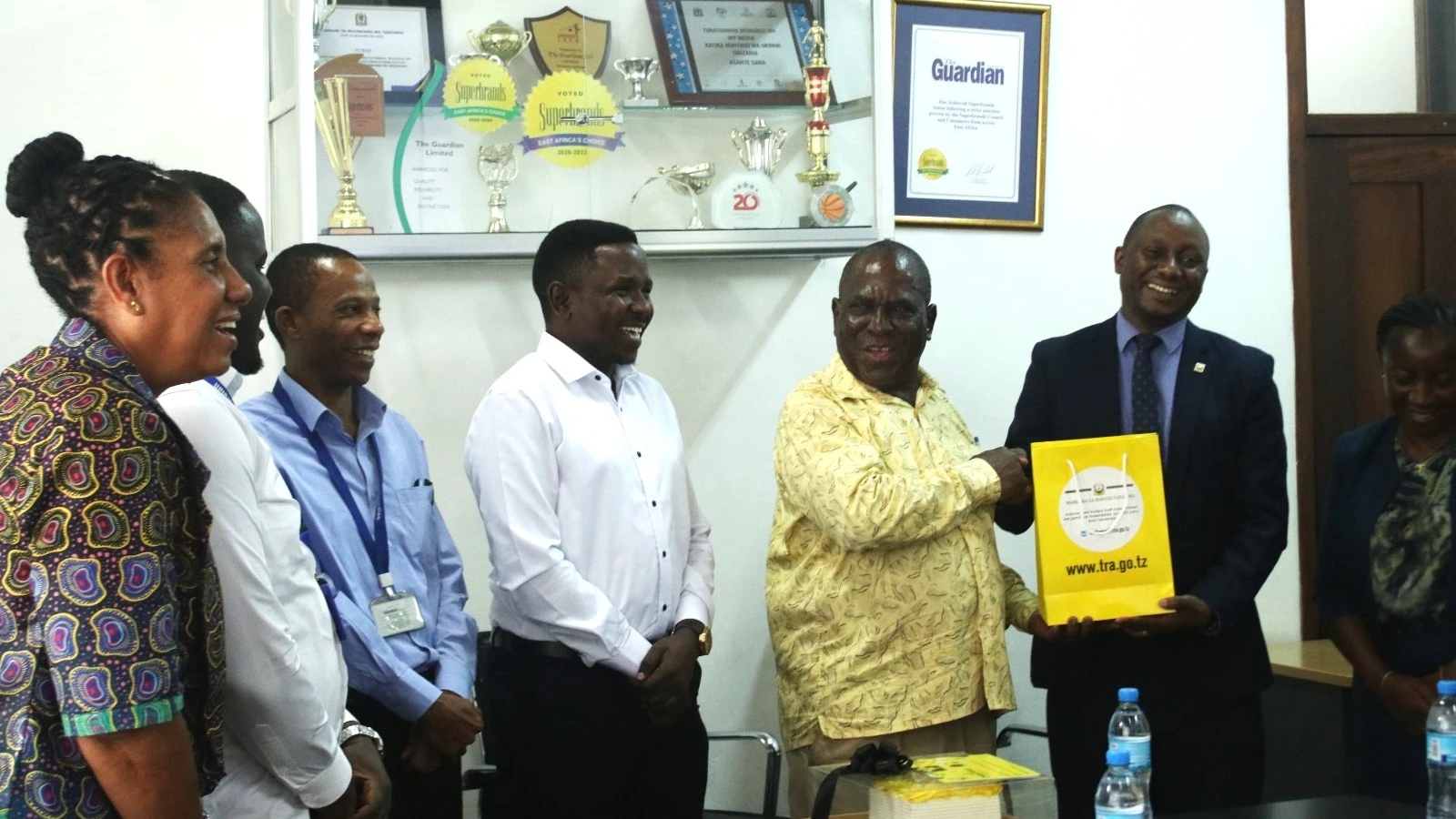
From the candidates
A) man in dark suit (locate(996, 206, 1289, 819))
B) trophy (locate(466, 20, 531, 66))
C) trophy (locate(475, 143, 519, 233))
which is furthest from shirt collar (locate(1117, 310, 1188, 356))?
trophy (locate(466, 20, 531, 66))

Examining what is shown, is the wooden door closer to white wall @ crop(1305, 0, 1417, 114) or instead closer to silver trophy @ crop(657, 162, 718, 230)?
white wall @ crop(1305, 0, 1417, 114)

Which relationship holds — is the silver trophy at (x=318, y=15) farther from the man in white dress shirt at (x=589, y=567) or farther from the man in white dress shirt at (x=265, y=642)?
the man in white dress shirt at (x=265, y=642)

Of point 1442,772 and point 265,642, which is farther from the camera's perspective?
point 1442,772

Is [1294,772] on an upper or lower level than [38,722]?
lower

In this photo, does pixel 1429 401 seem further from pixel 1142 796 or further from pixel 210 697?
pixel 210 697

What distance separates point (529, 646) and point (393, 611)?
38 centimetres

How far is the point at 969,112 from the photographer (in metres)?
4.20

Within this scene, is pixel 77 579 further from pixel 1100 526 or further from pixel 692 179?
pixel 692 179

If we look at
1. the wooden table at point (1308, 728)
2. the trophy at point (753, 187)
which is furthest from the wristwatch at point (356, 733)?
the wooden table at point (1308, 728)

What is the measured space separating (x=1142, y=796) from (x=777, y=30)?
2.30 meters

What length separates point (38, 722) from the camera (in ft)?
4.93

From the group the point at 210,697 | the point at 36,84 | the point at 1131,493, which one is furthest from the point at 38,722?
the point at 36,84

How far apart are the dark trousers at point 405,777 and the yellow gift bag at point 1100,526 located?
4.25 ft

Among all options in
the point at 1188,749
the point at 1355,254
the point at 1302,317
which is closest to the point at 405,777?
the point at 1188,749
